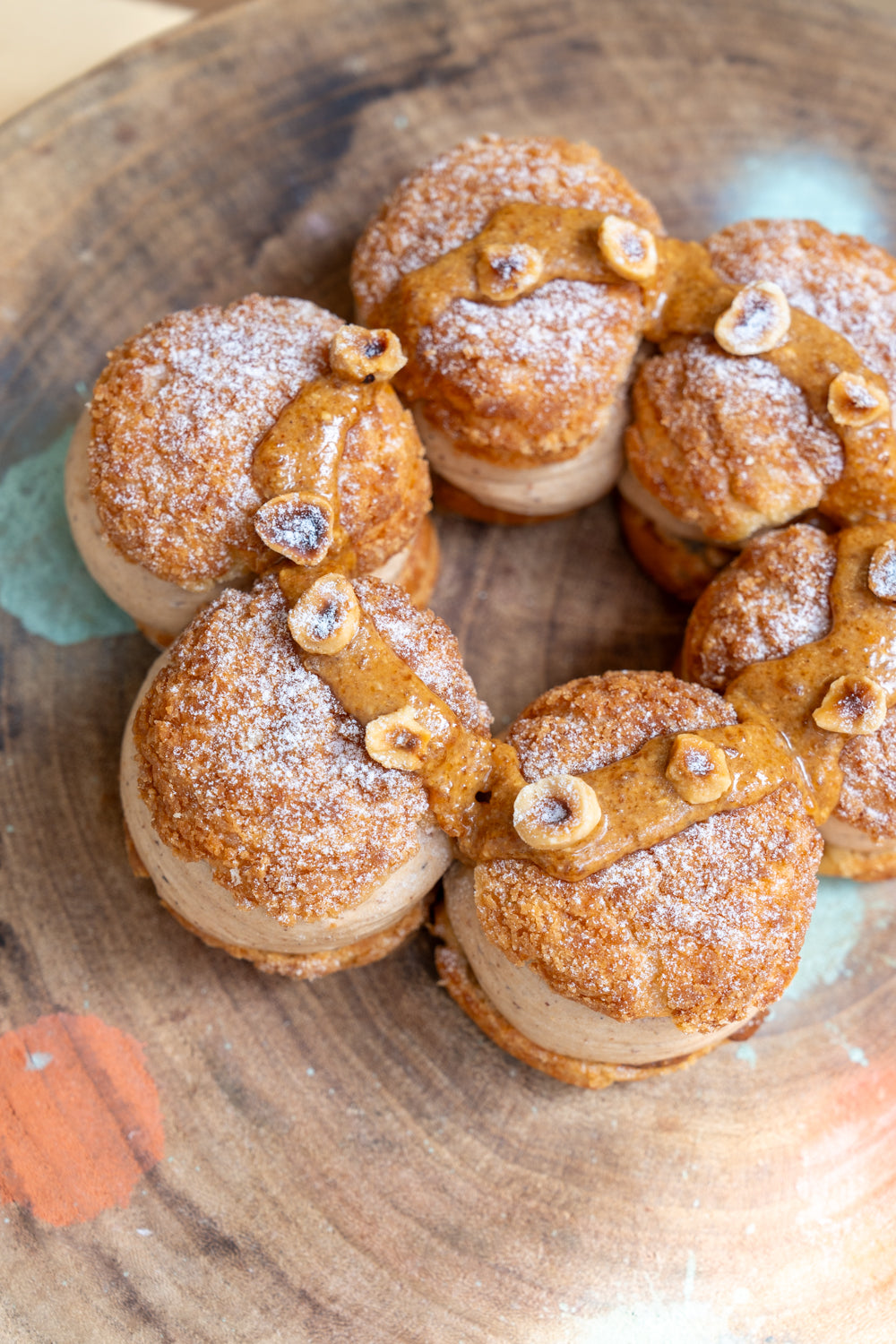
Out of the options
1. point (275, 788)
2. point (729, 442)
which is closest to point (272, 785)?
point (275, 788)

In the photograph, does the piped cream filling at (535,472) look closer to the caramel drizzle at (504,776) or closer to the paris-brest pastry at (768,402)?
the paris-brest pastry at (768,402)

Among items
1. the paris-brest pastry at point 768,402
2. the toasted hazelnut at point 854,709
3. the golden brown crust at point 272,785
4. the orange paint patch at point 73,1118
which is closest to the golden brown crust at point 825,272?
the paris-brest pastry at point 768,402

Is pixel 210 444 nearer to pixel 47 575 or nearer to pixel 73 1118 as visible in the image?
pixel 47 575

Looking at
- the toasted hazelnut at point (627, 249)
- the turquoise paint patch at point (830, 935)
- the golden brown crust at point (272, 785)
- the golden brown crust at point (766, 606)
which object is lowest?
the turquoise paint patch at point (830, 935)

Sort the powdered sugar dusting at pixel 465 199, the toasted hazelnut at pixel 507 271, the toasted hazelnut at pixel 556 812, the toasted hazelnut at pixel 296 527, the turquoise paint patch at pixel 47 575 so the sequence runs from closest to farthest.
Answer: the toasted hazelnut at pixel 556 812
the toasted hazelnut at pixel 296 527
the toasted hazelnut at pixel 507 271
the powdered sugar dusting at pixel 465 199
the turquoise paint patch at pixel 47 575

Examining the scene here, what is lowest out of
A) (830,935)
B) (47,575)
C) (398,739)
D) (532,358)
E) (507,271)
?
(830,935)

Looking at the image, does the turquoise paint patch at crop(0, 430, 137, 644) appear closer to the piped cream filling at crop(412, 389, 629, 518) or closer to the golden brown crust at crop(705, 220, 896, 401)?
the piped cream filling at crop(412, 389, 629, 518)

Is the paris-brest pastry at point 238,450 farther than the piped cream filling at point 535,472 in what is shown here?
No
